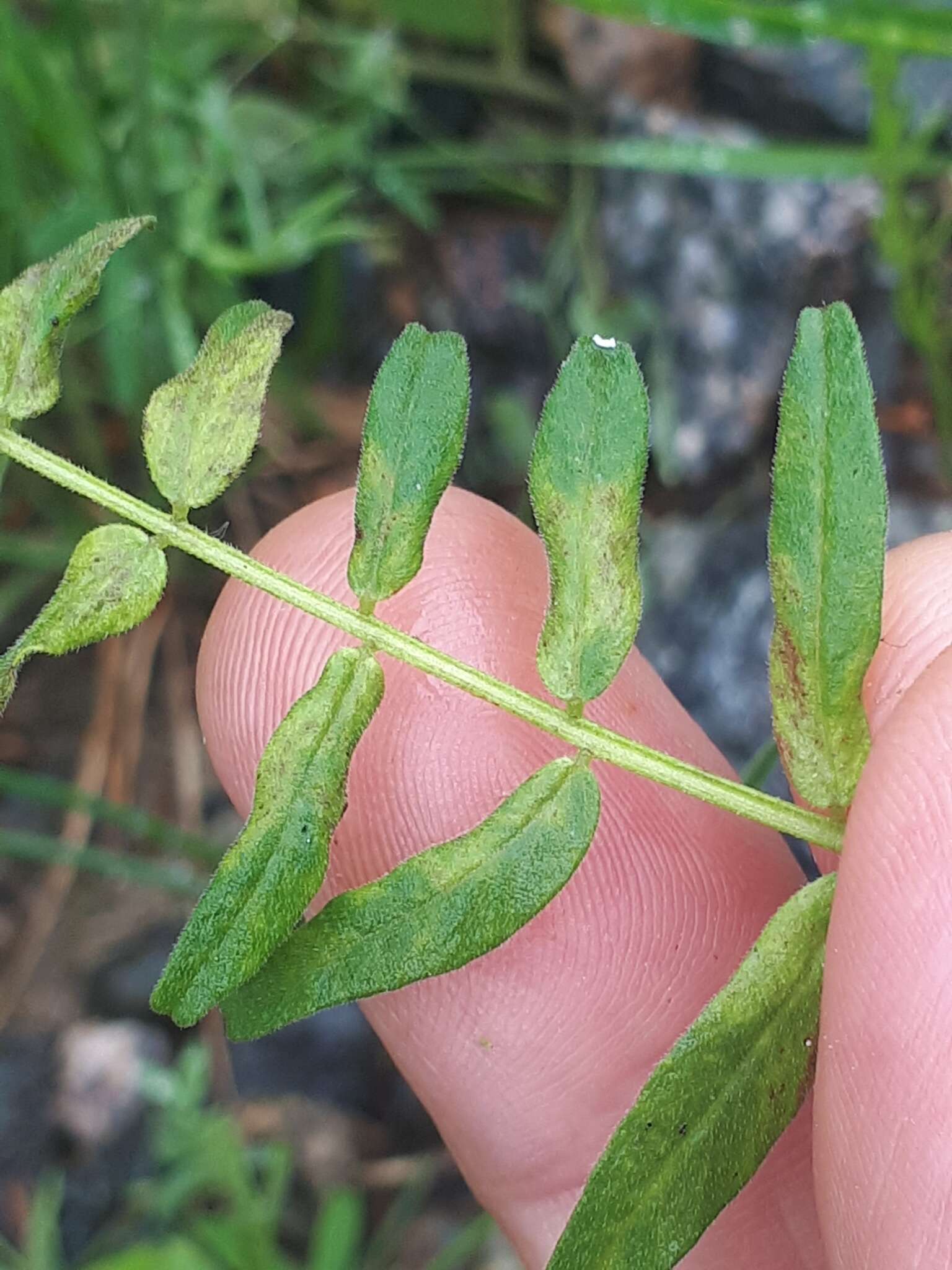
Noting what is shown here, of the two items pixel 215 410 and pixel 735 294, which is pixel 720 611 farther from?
pixel 215 410

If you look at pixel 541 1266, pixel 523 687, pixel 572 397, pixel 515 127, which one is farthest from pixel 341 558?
pixel 515 127

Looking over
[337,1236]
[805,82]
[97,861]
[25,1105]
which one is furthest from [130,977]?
[805,82]

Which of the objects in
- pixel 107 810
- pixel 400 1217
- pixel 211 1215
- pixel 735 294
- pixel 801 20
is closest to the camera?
pixel 801 20

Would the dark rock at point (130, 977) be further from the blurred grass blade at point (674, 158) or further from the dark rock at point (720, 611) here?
the blurred grass blade at point (674, 158)

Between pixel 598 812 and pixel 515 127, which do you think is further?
pixel 515 127

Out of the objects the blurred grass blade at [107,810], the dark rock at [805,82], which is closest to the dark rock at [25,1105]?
the blurred grass blade at [107,810]

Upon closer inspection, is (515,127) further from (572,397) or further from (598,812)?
(598,812)
